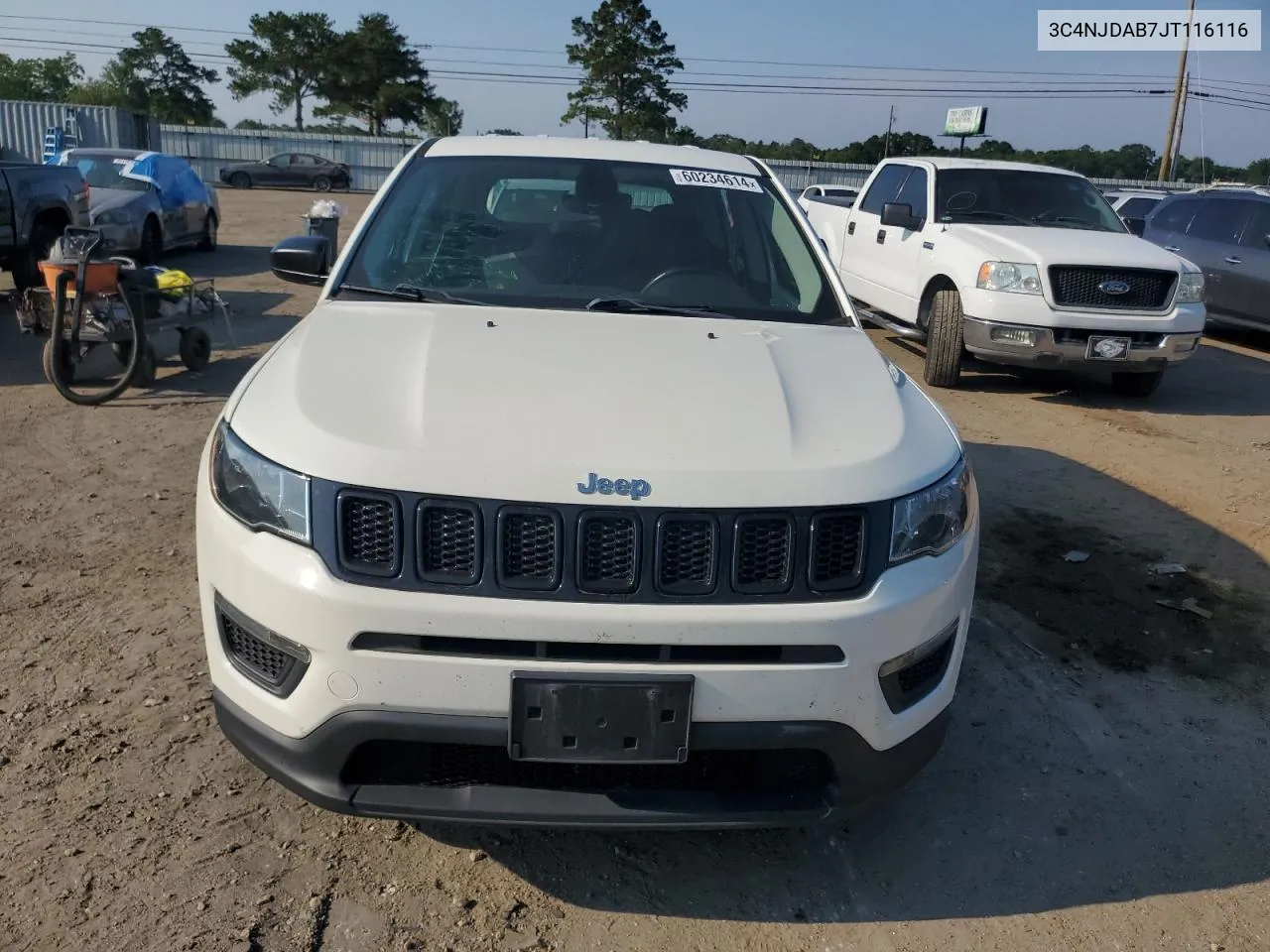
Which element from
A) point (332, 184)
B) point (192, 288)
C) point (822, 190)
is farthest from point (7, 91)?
point (192, 288)

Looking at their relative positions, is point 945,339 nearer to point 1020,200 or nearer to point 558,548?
point 1020,200

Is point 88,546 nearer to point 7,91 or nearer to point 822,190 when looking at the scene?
point 822,190

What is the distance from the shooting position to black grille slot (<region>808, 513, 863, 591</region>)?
7.31ft

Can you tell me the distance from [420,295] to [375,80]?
65.2m

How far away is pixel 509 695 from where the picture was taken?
214cm

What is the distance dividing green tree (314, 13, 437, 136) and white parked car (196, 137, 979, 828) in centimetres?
6403

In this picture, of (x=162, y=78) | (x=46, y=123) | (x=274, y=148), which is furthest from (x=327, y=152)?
(x=162, y=78)

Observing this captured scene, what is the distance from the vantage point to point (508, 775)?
2318mm

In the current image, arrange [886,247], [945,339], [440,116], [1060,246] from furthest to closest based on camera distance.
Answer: [440,116] < [886,247] < [945,339] < [1060,246]

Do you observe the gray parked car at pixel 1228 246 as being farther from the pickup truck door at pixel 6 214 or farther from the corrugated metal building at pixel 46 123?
the corrugated metal building at pixel 46 123

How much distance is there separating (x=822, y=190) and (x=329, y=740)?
55.9 feet

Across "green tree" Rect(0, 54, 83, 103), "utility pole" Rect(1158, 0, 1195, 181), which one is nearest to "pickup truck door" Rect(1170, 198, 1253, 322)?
"utility pole" Rect(1158, 0, 1195, 181)

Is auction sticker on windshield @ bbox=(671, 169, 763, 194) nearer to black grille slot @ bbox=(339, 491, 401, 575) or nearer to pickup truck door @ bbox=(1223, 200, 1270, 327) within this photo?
black grille slot @ bbox=(339, 491, 401, 575)

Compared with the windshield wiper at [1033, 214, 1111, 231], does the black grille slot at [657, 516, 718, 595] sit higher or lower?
lower
